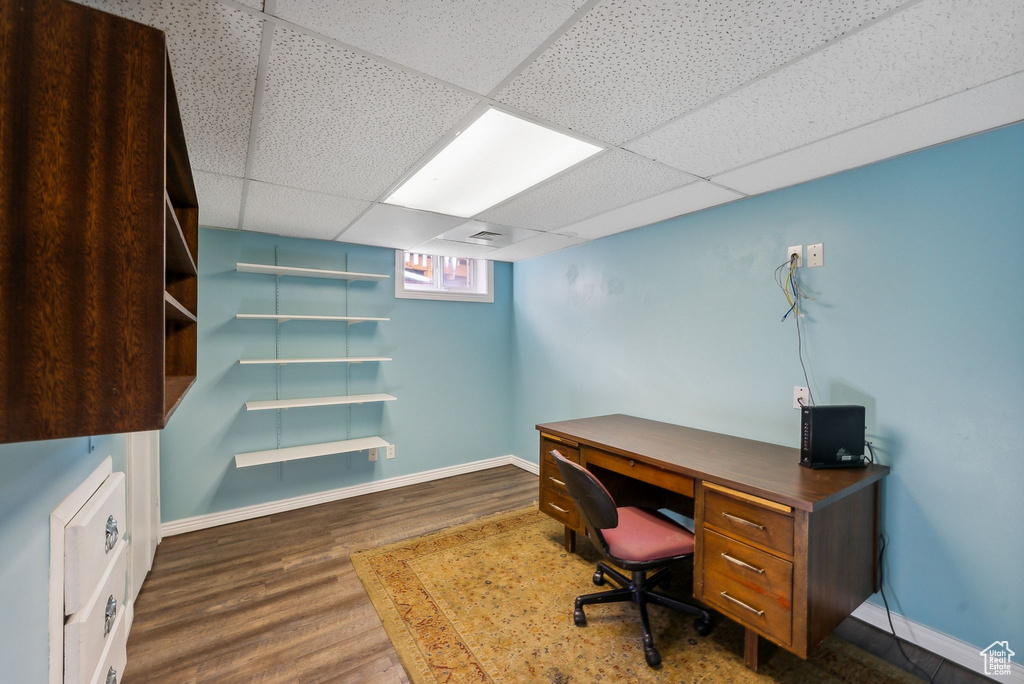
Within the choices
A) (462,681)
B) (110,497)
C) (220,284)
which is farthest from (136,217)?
(220,284)

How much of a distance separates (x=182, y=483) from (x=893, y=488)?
4253mm

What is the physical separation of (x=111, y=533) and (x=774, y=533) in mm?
2389

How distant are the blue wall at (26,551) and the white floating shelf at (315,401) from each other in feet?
6.57

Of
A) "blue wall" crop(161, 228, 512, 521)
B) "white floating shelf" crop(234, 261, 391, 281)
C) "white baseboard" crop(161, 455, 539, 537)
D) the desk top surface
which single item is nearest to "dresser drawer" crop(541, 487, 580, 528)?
the desk top surface

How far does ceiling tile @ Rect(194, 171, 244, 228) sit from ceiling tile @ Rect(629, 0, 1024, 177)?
208 cm

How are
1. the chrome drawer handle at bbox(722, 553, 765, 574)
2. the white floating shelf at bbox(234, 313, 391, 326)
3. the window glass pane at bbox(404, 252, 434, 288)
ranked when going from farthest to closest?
the window glass pane at bbox(404, 252, 434, 288) < the white floating shelf at bbox(234, 313, 391, 326) < the chrome drawer handle at bbox(722, 553, 765, 574)

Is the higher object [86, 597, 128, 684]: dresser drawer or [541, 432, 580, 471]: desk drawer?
[541, 432, 580, 471]: desk drawer

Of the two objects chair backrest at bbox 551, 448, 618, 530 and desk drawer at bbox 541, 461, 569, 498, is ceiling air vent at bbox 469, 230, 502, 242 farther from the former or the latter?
chair backrest at bbox 551, 448, 618, 530

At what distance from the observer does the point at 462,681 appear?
1.74 metres

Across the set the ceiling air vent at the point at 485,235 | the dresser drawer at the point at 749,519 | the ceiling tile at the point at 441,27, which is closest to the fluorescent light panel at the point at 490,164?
the ceiling tile at the point at 441,27

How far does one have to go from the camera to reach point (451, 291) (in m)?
4.28

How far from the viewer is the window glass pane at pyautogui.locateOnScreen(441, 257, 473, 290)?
14.3 ft

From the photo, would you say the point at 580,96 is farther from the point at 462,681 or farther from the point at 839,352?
the point at 462,681

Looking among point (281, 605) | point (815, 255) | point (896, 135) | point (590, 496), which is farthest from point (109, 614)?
point (896, 135)
